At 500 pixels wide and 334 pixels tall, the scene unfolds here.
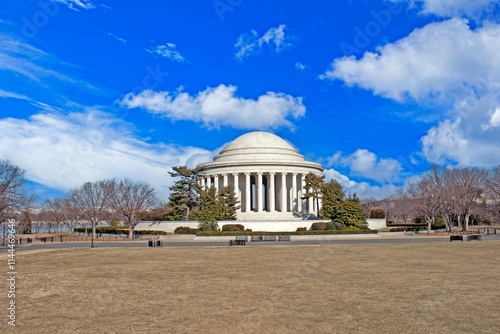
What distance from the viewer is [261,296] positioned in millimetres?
14961

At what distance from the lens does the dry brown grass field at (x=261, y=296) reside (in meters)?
11.5

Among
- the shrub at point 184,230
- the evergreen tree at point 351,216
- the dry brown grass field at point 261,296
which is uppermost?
the evergreen tree at point 351,216

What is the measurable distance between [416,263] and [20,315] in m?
19.1

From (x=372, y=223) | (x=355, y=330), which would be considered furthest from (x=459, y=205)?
(x=355, y=330)

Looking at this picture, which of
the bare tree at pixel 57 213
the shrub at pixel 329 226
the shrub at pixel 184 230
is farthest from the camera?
the bare tree at pixel 57 213

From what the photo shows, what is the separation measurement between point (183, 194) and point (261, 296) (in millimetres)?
51998

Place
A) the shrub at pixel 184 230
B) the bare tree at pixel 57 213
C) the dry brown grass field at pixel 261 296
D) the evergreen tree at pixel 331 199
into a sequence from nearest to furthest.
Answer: the dry brown grass field at pixel 261 296, the shrub at pixel 184 230, the evergreen tree at pixel 331 199, the bare tree at pixel 57 213

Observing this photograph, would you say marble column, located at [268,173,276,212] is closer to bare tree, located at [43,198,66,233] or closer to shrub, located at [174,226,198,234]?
shrub, located at [174,226,198,234]

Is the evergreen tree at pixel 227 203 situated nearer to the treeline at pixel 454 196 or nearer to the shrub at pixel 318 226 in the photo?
the shrub at pixel 318 226

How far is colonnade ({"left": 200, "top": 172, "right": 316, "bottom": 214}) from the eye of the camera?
7488cm

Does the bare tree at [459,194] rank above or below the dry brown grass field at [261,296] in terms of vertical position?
above

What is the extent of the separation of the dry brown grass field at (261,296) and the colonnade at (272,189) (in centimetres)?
4982

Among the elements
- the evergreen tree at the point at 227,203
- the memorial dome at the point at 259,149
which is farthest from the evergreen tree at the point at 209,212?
the memorial dome at the point at 259,149

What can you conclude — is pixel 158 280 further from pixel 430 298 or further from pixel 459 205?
pixel 459 205
